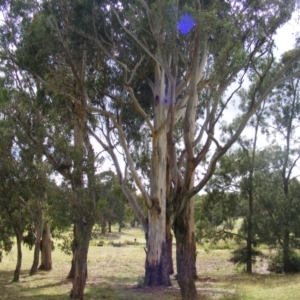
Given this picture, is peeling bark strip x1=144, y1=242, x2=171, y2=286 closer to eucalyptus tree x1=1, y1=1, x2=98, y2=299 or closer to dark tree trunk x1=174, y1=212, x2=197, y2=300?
eucalyptus tree x1=1, y1=1, x2=98, y2=299

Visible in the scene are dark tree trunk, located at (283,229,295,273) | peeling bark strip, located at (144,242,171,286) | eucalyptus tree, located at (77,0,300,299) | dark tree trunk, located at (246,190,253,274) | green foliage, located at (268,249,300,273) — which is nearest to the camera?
eucalyptus tree, located at (77,0,300,299)

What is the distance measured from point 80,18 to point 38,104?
127 inches

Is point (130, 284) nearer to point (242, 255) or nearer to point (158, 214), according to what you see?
point (158, 214)

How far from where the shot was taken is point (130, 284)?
17922 millimetres

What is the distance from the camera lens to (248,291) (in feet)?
48.7

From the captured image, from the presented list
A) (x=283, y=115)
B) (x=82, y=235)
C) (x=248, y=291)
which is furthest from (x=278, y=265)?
(x=82, y=235)

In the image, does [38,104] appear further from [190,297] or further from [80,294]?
[190,297]

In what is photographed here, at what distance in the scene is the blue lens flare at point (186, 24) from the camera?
427 inches

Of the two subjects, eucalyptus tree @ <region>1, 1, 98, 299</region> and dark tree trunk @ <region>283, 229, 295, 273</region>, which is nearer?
eucalyptus tree @ <region>1, 1, 98, 299</region>

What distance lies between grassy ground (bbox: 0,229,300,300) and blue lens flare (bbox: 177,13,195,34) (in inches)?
269

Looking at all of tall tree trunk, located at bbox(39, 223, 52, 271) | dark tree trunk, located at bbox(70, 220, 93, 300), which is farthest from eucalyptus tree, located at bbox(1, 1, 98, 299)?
tall tree trunk, located at bbox(39, 223, 52, 271)

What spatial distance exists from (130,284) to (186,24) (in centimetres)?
1052

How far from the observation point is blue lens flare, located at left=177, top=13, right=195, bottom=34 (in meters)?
10.8

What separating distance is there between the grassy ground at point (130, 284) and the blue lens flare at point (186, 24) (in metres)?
6.83
